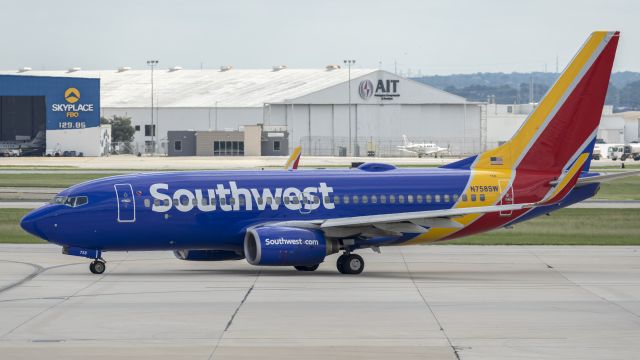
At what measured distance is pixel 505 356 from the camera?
22.2m

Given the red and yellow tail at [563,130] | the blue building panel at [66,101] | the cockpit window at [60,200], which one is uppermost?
the blue building panel at [66,101]

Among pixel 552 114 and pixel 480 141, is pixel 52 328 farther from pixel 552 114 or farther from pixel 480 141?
pixel 480 141

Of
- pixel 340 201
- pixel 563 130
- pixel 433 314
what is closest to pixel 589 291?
pixel 433 314

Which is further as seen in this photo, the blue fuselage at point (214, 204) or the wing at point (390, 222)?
the wing at point (390, 222)

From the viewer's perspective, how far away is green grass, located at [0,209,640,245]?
48.2 metres

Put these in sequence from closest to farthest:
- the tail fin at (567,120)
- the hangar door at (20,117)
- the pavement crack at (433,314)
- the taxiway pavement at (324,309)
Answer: the pavement crack at (433,314) → the taxiway pavement at (324,309) → the tail fin at (567,120) → the hangar door at (20,117)

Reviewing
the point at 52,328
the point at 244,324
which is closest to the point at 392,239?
the point at 244,324

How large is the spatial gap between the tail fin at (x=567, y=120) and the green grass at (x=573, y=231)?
8.56m

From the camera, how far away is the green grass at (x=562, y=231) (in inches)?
1897

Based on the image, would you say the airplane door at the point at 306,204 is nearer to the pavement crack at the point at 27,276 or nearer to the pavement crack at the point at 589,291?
the pavement crack at the point at 589,291

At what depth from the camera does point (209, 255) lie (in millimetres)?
38000

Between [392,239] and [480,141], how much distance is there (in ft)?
430

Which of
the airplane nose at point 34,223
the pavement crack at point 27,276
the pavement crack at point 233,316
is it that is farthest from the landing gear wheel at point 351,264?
the pavement crack at point 27,276

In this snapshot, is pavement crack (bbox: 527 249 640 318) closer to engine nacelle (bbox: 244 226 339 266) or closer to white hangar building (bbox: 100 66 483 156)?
engine nacelle (bbox: 244 226 339 266)
